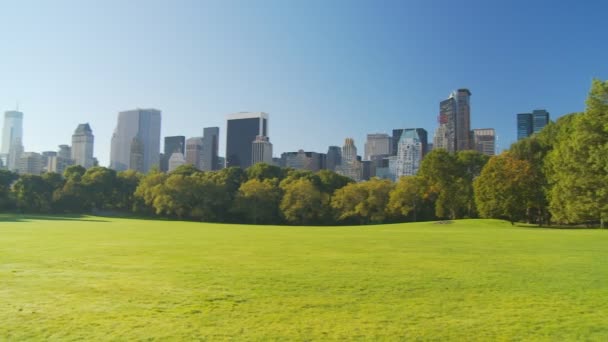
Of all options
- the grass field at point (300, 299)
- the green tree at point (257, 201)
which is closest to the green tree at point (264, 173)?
the green tree at point (257, 201)

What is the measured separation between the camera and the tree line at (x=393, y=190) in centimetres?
4200

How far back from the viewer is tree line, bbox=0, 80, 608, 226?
138 ft

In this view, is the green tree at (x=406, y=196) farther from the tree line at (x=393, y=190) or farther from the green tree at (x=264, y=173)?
the green tree at (x=264, y=173)

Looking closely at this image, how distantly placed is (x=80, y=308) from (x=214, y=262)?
245 inches

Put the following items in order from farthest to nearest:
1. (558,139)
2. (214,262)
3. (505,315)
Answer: (558,139) < (214,262) < (505,315)

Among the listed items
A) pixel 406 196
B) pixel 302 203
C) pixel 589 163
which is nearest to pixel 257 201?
pixel 302 203

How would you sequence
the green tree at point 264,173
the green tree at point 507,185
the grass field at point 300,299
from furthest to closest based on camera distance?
the green tree at point 264,173 → the green tree at point 507,185 → the grass field at point 300,299

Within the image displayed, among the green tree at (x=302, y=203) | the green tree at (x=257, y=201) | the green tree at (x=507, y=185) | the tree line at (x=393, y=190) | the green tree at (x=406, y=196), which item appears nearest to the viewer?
the tree line at (x=393, y=190)

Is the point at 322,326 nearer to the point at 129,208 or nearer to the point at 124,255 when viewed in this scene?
the point at 124,255

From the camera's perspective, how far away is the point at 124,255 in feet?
51.3

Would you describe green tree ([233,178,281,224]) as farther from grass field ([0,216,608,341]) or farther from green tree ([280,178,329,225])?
grass field ([0,216,608,341])

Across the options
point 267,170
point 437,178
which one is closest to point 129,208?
point 267,170

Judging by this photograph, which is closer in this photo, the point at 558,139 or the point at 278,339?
the point at 278,339

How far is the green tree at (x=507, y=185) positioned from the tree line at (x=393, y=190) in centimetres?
12
